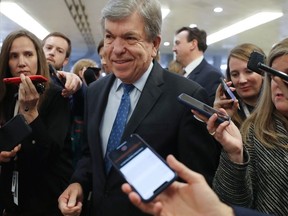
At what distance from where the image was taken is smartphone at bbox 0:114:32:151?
1315 millimetres

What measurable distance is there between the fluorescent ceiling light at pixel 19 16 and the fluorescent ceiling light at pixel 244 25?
467 cm

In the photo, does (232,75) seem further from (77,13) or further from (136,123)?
(77,13)

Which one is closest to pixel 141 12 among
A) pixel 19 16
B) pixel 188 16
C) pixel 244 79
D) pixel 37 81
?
pixel 37 81

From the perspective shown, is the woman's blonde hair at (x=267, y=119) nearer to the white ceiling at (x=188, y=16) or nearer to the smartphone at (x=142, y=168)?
the smartphone at (x=142, y=168)

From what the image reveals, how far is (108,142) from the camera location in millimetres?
1334

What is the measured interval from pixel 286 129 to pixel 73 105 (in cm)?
109

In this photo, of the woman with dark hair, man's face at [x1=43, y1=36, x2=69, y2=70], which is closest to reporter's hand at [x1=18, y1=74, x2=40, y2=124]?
the woman with dark hair

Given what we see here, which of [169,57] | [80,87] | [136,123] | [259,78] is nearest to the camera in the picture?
[136,123]

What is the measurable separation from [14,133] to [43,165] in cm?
32

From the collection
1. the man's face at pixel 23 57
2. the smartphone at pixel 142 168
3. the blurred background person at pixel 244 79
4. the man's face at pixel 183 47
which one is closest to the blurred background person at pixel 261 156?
the smartphone at pixel 142 168

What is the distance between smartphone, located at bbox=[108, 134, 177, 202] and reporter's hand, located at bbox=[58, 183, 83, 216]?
411mm

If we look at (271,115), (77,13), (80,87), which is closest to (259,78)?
(271,115)

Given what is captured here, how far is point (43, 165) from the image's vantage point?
1.60 meters

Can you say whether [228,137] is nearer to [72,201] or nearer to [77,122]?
[72,201]
